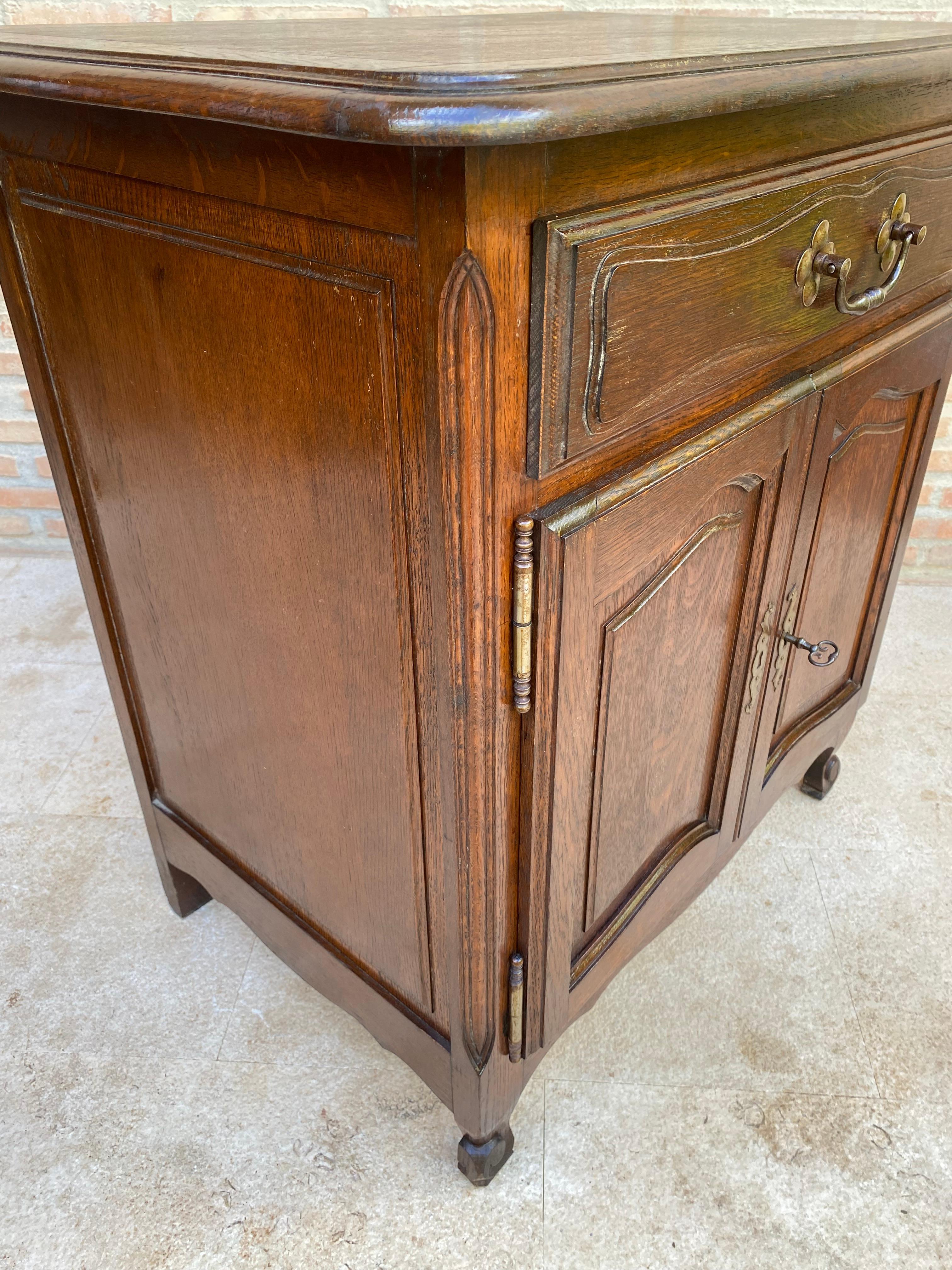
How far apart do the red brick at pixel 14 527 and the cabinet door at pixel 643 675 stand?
1.54 metres

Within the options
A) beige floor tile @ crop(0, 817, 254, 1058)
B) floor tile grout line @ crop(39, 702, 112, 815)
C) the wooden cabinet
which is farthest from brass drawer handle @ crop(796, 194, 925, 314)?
floor tile grout line @ crop(39, 702, 112, 815)

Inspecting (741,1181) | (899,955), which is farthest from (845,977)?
(741,1181)

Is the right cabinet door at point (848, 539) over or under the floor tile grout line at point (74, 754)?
over

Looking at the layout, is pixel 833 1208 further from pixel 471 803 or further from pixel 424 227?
pixel 424 227

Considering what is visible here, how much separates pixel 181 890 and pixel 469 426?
2.81 ft

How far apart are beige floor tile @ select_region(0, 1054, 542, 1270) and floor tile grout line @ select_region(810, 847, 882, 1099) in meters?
0.35

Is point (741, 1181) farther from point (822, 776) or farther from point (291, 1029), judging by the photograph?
point (822, 776)

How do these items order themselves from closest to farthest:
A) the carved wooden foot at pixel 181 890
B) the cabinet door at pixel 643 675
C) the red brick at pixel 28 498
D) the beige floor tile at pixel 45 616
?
the cabinet door at pixel 643 675, the carved wooden foot at pixel 181 890, the beige floor tile at pixel 45 616, the red brick at pixel 28 498

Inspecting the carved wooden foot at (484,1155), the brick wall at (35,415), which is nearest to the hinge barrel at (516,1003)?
the carved wooden foot at (484,1155)

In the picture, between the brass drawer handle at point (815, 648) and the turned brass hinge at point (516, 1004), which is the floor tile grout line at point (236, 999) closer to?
the turned brass hinge at point (516, 1004)

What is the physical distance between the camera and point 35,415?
161 cm

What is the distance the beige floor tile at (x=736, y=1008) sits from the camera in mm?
994

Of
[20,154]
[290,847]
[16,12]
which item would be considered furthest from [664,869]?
[16,12]

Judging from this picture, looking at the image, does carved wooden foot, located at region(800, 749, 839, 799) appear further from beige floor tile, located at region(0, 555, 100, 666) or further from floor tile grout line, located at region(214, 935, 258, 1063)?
beige floor tile, located at region(0, 555, 100, 666)
